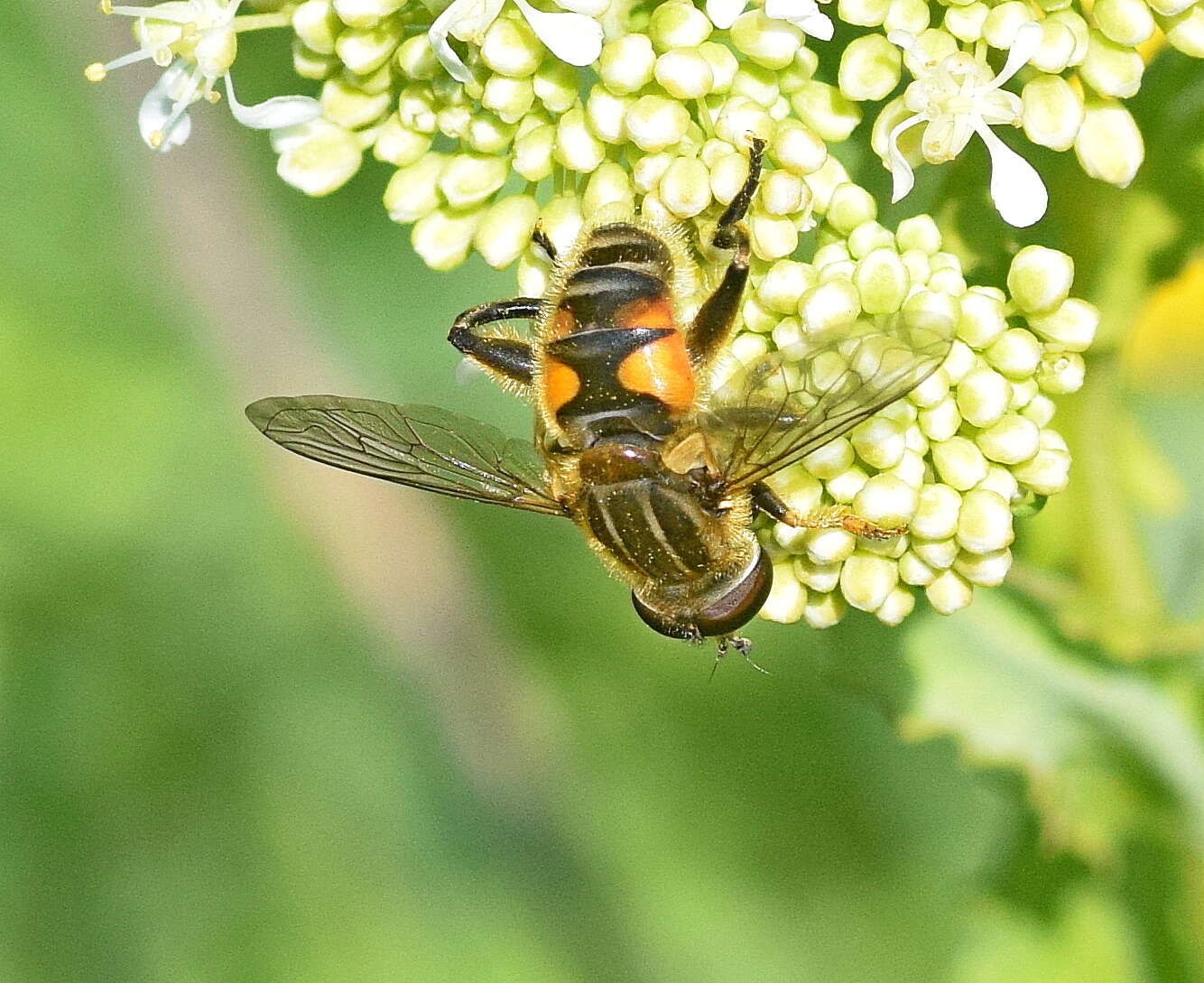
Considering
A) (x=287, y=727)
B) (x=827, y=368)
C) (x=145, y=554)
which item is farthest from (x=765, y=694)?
(x=827, y=368)

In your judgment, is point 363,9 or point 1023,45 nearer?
point 1023,45

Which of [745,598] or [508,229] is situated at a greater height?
[508,229]

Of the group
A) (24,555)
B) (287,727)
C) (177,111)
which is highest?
(177,111)

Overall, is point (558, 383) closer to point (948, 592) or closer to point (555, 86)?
point (555, 86)

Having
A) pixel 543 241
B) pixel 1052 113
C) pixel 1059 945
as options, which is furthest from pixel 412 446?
pixel 1059 945

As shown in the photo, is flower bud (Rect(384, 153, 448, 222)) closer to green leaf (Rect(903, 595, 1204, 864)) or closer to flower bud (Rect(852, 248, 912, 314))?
flower bud (Rect(852, 248, 912, 314))

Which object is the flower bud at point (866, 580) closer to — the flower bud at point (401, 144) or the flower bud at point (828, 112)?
the flower bud at point (828, 112)

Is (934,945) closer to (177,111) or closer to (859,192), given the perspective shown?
(859,192)
